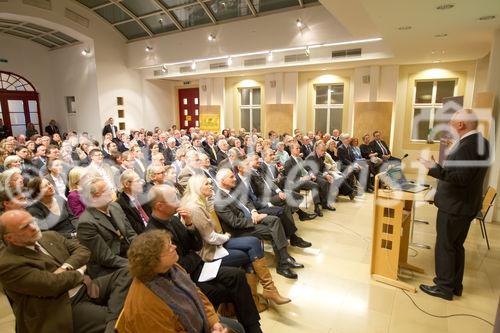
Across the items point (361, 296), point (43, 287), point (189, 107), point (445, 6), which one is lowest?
Answer: point (361, 296)

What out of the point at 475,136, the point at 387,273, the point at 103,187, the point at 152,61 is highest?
the point at 152,61

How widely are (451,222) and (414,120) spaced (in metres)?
6.93

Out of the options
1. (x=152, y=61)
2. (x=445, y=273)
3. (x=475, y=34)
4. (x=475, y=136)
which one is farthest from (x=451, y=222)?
(x=152, y=61)

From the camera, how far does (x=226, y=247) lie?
105 inches

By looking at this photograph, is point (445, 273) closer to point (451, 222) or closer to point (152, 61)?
point (451, 222)

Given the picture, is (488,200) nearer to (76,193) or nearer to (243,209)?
(243,209)

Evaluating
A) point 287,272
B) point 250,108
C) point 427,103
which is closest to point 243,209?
point 287,272

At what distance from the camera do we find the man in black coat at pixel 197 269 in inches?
81.4

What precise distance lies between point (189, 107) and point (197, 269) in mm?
11407

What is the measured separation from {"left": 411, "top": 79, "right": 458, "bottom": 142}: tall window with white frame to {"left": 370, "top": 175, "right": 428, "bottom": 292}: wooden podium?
651 centimetres

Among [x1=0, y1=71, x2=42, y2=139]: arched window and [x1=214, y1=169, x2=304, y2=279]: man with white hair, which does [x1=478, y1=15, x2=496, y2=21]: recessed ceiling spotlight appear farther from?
[x1=0, y1=71, x2=42, y2=139]: arched window

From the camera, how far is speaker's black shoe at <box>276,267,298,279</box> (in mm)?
3062

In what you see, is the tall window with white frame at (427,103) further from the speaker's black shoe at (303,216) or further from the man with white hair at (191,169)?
the man with white hair at (191,169)

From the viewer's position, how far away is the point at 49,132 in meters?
12.2
